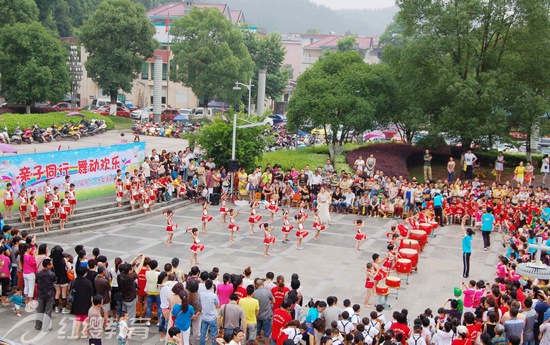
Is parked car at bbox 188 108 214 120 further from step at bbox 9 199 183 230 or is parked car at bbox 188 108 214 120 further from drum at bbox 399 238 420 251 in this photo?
drum at bbox 399 238 420 251

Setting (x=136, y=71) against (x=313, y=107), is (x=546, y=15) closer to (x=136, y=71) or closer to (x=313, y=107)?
(x=313, y=107)

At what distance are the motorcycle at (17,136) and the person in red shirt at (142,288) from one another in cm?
2512

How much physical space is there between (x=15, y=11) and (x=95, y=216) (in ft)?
112

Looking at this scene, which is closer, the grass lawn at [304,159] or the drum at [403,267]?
the drum at [403,267]

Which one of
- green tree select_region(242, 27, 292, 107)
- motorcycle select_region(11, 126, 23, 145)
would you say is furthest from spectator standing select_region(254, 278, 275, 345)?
green tree select_region(242, 27, 292, 107)

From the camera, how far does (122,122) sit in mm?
50375

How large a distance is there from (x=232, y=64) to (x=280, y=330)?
1649 inches

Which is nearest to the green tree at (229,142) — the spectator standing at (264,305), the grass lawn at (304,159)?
the grass lawn at (304,159)

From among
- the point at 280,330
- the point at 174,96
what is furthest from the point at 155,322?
the point at 174,96

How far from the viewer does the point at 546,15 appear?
1094 inches

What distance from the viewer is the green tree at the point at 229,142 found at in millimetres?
26625

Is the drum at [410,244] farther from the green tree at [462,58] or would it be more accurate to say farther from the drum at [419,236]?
the green tree at [462,58]

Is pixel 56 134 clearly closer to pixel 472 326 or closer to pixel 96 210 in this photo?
pixel 96 210

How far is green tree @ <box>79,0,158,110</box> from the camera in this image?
4941cm
